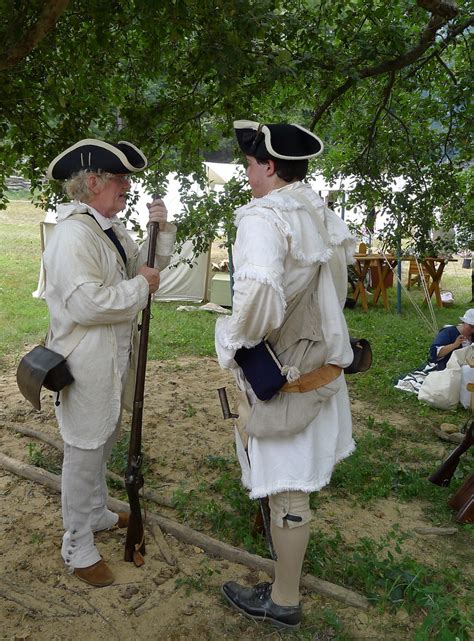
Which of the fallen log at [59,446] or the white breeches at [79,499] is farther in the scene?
the fallen log at [59,446]

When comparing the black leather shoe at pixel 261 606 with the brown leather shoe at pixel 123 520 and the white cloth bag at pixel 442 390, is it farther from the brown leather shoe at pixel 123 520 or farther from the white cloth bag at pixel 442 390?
the white cloth bag at pixel 442 390

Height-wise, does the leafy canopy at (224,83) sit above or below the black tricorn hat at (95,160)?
above

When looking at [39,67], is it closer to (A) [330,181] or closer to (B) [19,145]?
(B) [19,145]

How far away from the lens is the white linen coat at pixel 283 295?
2.21 m

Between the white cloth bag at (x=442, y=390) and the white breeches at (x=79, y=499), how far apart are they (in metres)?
4.02

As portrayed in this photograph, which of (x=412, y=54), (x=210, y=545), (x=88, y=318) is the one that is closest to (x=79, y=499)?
(x=210, y=545)

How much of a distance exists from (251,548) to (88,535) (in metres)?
0.86

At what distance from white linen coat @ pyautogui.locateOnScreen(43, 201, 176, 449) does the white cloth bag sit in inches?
160

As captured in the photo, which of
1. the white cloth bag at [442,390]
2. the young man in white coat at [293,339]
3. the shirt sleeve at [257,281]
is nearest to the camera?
the shirt sleeve at [257,281]

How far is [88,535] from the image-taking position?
9.68 ft

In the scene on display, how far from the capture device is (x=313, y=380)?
8.05 ft

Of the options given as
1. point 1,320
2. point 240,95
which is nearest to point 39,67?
point 240,95

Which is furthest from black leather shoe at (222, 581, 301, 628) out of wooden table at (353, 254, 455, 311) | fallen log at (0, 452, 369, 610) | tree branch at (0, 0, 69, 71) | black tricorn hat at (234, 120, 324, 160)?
wooden table at (353, 254, 455, 311)

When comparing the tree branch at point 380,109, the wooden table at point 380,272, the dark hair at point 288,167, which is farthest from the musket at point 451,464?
the wooden table at point 380,272
